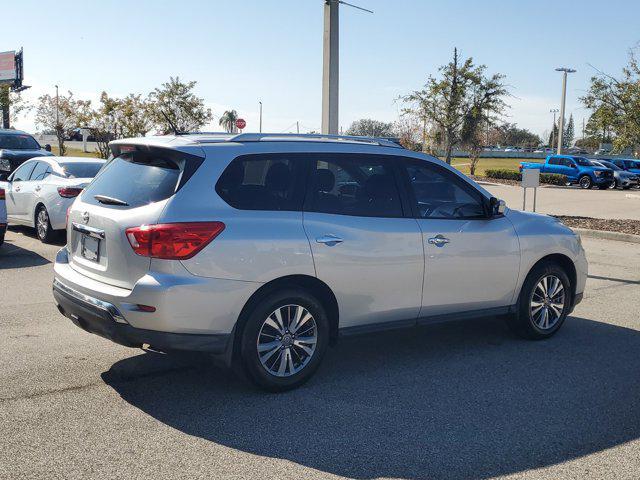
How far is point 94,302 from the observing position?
5.09 metres

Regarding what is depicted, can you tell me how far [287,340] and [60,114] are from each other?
6472 cm

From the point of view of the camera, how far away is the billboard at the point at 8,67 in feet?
218

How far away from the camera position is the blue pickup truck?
37.1 metres

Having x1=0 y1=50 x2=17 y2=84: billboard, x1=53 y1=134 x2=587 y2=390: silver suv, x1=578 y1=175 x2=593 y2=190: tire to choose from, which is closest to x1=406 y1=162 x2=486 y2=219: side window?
x1=53 y1=134 x2=587 y2=390: silver suv

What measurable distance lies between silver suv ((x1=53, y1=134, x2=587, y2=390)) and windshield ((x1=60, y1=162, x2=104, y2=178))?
7521 mm

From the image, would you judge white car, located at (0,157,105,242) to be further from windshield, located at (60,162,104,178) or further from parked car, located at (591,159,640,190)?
parked car, located at (591,159,640,190)

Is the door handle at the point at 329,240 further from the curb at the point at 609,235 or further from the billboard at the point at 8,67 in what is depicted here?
the billboard at the point at 8,67

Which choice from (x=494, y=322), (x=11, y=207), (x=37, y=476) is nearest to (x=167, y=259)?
(x=37, y=476)

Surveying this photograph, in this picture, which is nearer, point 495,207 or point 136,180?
point 136,180

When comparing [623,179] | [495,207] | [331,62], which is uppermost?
[331,62]

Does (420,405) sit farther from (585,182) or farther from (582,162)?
(582,162)

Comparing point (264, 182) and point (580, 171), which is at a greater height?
point (264, 182)

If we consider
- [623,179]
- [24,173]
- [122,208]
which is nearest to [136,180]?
[122,208]

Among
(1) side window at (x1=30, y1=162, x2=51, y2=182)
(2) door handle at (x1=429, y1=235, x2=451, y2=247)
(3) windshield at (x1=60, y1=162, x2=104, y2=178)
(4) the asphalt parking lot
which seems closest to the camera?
(4) the asphalt parking lot
